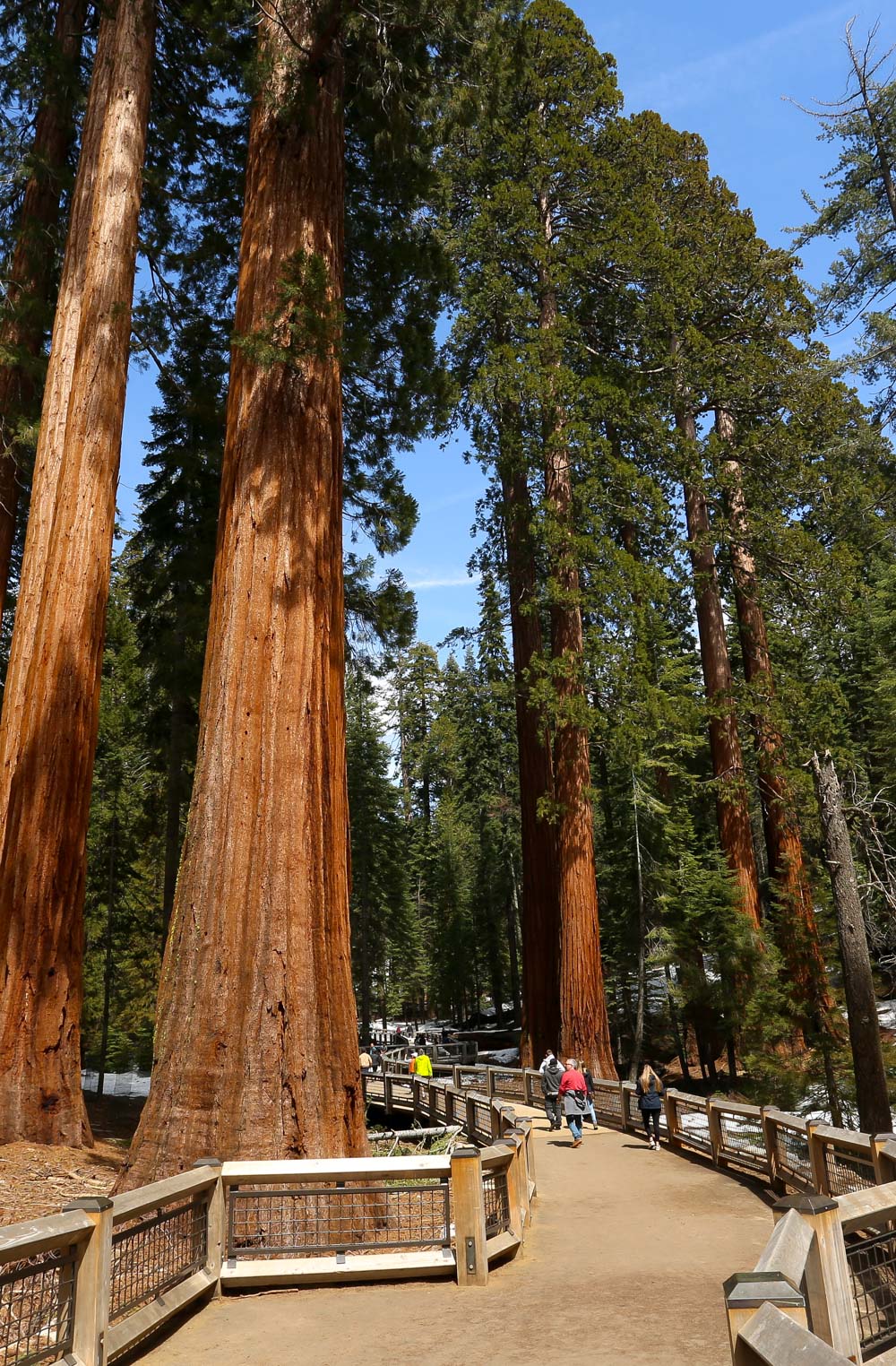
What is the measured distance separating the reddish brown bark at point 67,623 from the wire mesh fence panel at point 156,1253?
14.0 ft

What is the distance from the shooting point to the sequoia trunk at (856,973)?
11.2m

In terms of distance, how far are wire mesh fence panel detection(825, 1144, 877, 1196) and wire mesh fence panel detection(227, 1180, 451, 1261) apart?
2.94m

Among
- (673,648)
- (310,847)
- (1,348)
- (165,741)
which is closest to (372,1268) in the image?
(310,847)

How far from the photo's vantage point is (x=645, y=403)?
21.4m

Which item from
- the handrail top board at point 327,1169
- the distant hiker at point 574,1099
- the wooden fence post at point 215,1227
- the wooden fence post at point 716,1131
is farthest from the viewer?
the distant hiker at point 574,1099

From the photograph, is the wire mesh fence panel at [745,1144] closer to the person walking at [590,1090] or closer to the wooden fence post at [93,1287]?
the person walking at [590,1090]

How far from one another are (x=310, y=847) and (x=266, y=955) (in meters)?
0.89

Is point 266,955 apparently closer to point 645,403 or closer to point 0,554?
point 0,554

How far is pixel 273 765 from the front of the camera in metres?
7.46

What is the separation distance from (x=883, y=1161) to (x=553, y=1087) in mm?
11191

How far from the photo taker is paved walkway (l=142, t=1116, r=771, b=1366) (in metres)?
4.80

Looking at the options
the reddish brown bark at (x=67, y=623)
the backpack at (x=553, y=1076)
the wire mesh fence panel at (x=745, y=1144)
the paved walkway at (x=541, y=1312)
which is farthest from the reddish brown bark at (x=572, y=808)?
the reddish brown bark at (x=67, y=623)

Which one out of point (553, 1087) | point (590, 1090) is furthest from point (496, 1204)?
point (553, 1087)

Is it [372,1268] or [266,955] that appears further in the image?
[266,955]
